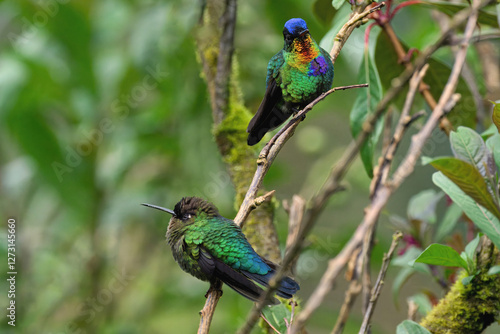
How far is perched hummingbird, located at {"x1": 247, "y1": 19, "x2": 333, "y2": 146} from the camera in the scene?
47.0 inches

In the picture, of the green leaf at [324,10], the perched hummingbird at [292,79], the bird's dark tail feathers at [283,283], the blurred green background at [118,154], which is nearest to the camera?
the bird's dark tail feathers at [283,283]

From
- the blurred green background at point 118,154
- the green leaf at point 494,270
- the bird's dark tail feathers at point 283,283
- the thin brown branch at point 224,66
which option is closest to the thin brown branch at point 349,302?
the bird's dark tail feathers at point 283,283

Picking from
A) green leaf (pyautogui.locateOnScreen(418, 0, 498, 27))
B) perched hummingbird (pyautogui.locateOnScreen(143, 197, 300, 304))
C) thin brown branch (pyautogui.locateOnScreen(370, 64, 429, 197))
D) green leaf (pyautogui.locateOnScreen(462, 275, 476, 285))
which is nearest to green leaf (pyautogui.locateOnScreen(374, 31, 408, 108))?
green leaf (pyautogui.locateOnScreen(418, 0, 498, 27))

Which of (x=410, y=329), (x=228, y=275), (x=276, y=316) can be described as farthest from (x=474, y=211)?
(x=228, y=275)

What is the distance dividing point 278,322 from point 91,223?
6.15 feet

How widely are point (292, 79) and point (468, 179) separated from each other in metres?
0.58

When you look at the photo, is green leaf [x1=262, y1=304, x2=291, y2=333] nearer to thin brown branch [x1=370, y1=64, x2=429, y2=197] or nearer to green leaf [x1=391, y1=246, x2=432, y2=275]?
thin brown branch [x1=370, y1=64, x2=429, y2=197]

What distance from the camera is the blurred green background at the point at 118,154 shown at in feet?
9.95

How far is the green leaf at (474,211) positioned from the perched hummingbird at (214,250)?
0.58m

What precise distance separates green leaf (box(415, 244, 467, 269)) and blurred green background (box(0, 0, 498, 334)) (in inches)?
47.9

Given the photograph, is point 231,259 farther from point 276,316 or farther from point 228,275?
point 276,316

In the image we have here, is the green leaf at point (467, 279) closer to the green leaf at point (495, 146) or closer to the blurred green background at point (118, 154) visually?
the green leaf at point (495, 146)

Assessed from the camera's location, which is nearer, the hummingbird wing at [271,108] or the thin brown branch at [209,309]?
the thin brown branch at [209,309]

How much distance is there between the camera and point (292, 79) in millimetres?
1209
